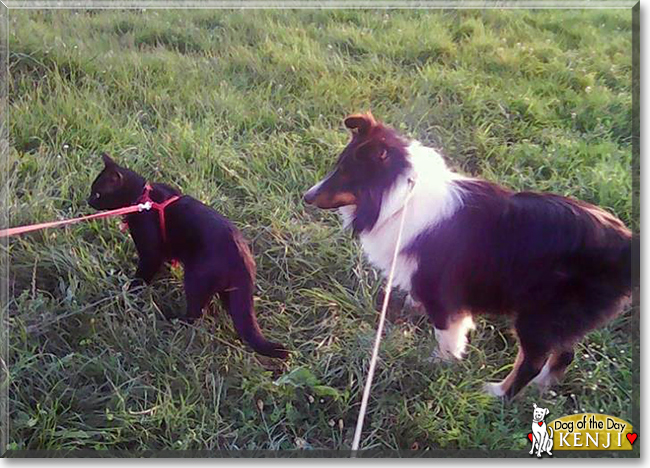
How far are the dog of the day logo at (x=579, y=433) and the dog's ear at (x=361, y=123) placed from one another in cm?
101

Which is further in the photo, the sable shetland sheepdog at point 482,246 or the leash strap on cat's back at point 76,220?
the leash strap on cat's back at point 76,220

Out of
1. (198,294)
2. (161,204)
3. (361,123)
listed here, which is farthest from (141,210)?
(361,123)

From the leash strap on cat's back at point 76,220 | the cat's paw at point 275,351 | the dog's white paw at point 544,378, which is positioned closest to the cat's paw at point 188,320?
the cat's paw at point 275,351

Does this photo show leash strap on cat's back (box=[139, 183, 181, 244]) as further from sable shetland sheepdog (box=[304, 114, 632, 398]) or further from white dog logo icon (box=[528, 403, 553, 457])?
white dog logo icon (box=[528, 403, 553, 457])

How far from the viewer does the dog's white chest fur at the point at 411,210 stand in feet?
6.57

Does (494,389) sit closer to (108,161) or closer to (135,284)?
(135,284)

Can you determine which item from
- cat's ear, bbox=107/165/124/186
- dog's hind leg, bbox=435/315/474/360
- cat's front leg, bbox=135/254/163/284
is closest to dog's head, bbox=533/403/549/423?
dog's hind leg, bbox=435/315/474/360

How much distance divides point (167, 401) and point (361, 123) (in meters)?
1.04

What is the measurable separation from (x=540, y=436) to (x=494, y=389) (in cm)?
19

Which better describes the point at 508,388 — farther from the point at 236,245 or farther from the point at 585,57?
the point at 585,57

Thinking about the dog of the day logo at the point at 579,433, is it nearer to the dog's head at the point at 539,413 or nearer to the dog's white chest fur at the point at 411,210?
the dog's head at the point at 539,413

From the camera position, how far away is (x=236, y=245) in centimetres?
200

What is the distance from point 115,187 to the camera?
2094 mm

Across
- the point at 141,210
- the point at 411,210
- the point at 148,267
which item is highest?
the point at 411,210
